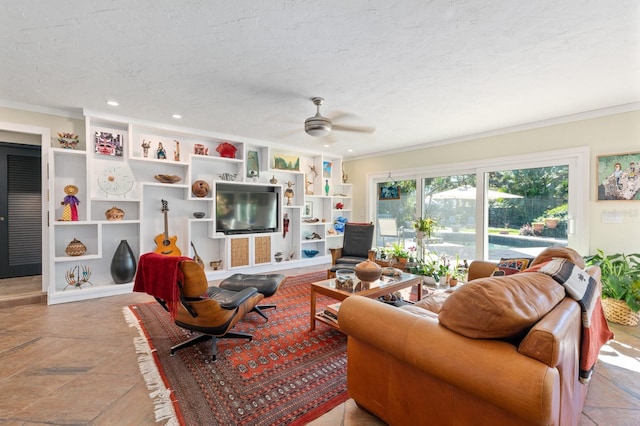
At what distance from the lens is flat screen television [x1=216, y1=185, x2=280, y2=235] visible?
4.89 meters

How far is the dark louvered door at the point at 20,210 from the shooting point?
4270mm

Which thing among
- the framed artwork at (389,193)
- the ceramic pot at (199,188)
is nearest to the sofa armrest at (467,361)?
the ceramic pot at (199,188)

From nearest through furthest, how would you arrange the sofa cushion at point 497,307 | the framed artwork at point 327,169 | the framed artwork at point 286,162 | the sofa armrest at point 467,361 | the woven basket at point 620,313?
the sofa armrest at point 467,361 < the sofa cushion at point 497,307 < the woven basket at point 620,313 < the framed artwork at point 286,162 < the framed artwork at point 327,169

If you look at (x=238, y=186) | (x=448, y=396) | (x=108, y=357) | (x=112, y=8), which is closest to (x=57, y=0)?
(x=112, y=8)

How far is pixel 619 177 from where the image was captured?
A: 331cm

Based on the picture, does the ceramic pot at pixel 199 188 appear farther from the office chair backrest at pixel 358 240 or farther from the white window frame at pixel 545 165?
the white window frame at pixel 545 165

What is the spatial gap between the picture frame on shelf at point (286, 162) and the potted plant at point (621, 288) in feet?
15.5

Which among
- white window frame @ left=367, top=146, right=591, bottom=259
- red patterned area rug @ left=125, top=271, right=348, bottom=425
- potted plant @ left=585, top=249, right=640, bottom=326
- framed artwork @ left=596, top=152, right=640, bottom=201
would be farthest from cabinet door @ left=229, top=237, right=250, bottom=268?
framed artwork @ left=596, top=152, right=640, bottom=201

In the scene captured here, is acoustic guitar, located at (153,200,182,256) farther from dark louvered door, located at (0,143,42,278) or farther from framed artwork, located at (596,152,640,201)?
framed artwork, located at (596,152,640,201)

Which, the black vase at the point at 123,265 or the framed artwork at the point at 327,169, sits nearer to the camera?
the black vase at the point at 123,265

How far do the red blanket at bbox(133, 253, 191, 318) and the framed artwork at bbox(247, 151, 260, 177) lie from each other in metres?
3.16

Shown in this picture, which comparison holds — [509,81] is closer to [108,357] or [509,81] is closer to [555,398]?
[555,398]

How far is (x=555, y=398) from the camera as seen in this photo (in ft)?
3.29

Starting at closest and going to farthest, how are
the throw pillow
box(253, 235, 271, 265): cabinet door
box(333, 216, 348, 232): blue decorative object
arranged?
the throw pillow
box(253, 235, 271, 265): cabinet door
box(333, 216, 348, 232): blue decorative object
